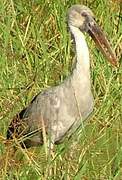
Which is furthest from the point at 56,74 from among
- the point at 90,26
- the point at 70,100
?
the point at 70,100

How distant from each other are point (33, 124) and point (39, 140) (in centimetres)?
11

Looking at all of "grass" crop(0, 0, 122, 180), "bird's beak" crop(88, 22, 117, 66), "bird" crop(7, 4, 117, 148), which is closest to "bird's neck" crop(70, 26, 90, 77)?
"bird" crop(7, 4, 117, 148)

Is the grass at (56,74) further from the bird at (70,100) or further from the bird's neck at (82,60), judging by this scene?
the bird's neck at (82,60)

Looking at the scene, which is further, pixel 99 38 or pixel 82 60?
pixel 99 38

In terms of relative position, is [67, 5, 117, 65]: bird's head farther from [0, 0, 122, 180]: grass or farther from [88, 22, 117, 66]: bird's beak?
[0, 0, 122, 180]: grass

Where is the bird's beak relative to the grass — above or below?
above

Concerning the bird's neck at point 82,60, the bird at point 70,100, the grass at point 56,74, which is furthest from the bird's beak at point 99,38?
the grass at point 56,74

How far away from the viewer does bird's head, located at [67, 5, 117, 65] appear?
15.7 feet

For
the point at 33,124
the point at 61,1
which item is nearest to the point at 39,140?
the point at 33,124

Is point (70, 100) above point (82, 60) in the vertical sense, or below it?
below

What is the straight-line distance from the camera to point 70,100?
459 centimetres

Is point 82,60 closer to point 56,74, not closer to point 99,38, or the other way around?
point 99,38

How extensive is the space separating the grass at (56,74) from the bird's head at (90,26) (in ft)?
1.12

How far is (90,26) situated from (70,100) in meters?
0.52
